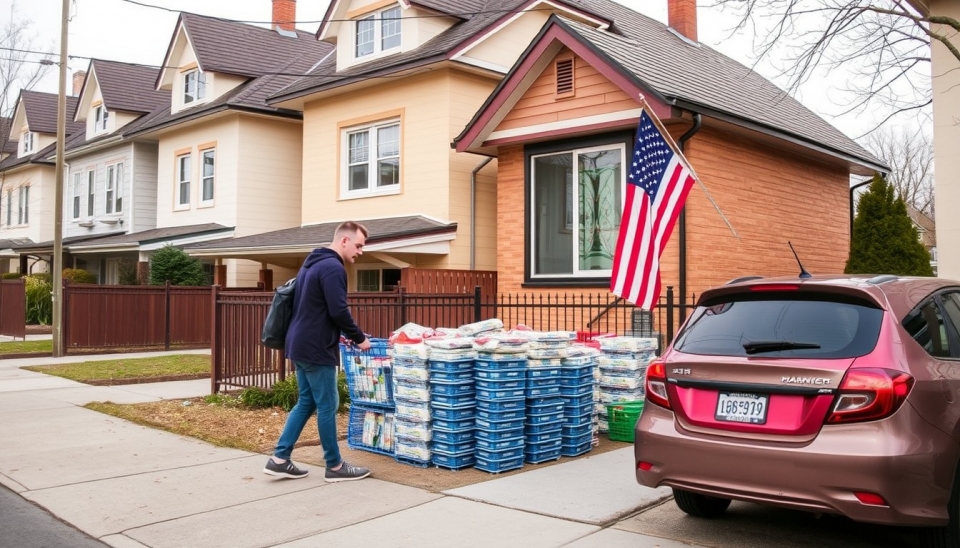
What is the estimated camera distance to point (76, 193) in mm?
30938

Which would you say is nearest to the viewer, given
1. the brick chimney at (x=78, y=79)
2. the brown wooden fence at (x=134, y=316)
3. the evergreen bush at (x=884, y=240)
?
the evergreen bush at (x=884, y=240)

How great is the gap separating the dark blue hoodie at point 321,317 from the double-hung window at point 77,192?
2738 cm

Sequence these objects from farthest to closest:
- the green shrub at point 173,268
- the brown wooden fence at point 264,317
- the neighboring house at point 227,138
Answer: the neighboring house at point 227,138 → the green shrub at point 173,268 → the brown wooden fence at point 264,317

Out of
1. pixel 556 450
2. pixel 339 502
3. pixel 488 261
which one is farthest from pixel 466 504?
pixel 488 261

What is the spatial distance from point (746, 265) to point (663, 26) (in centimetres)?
1053

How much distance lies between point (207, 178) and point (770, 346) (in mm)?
21022

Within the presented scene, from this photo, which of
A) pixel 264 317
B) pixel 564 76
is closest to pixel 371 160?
pixel 564 76

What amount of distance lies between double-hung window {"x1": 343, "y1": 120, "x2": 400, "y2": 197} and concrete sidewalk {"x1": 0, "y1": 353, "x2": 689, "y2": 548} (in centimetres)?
1016

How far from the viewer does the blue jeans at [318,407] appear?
21.7ft

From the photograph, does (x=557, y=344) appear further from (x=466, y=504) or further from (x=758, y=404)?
(x=758, y=404)

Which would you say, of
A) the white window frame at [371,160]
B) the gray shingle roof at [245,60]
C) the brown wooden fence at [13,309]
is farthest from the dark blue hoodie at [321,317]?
the brown wooden fence at [13,309]

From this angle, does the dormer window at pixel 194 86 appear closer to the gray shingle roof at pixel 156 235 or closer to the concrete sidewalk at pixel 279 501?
the gray shingle roof at pixel 156 235

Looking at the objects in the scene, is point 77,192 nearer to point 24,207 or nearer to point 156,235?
point 24,207

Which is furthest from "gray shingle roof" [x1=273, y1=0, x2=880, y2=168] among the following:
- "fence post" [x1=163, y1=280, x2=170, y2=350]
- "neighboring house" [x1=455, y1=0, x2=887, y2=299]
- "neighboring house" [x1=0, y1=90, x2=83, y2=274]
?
"neighboring house" [x1=0, y1=90, x2=83, y2=274]
